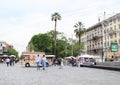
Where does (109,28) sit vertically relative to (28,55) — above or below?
above

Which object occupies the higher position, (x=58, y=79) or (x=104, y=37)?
(x=104, y=37)

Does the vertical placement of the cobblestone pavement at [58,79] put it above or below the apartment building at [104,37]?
below

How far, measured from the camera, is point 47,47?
142 m

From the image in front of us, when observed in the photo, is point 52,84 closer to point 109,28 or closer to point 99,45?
point 109,28

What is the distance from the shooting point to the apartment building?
379 feet

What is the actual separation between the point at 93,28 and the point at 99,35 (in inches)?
348

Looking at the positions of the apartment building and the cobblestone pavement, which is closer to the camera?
the cobblestone pavement

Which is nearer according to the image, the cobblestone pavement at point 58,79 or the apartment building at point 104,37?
the cobblestone pavement at point 58,79

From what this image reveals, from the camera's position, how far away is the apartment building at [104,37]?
11562cm

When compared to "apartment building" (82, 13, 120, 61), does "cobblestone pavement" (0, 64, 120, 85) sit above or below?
below

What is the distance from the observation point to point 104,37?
427ft

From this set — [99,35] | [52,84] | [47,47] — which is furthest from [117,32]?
[52,84]

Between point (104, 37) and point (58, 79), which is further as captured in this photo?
point (104, 37)

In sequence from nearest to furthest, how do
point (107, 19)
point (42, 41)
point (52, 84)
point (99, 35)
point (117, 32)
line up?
point (52, 84)
point (117, 32)
point (107, 19)
point (99, 35)
point (42, 41)
